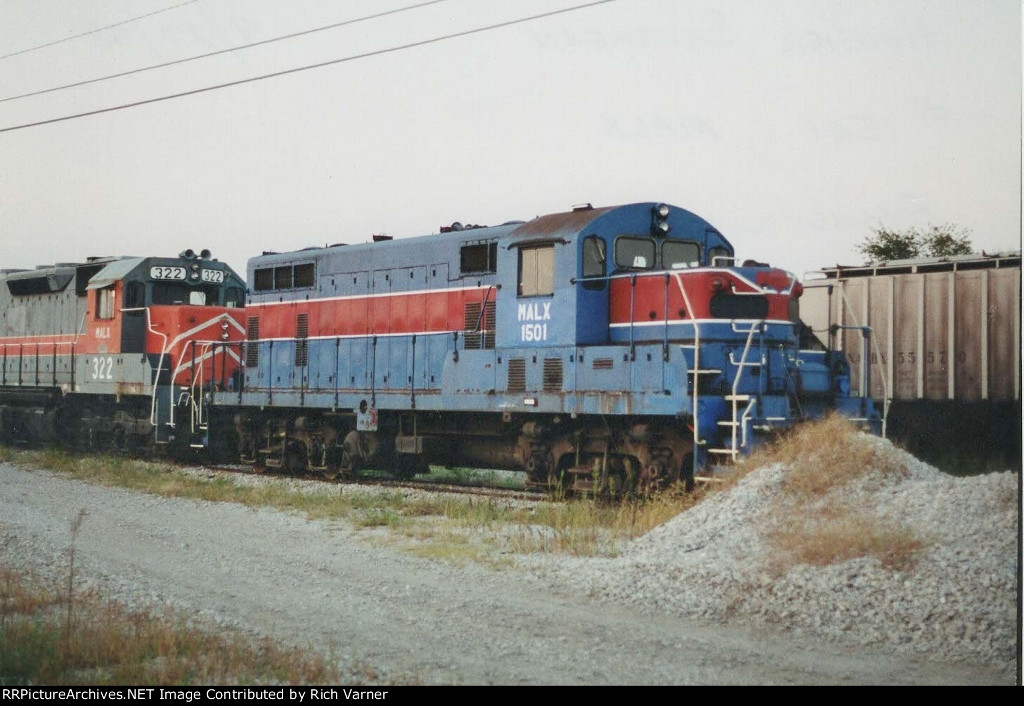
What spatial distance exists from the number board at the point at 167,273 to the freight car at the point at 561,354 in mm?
4185

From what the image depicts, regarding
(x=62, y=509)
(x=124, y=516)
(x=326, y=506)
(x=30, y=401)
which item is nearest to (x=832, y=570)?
(x=326, y=506)

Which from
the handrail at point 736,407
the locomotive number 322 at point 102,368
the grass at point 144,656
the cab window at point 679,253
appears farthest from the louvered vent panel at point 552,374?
the locomotive number 322 at point 102,368

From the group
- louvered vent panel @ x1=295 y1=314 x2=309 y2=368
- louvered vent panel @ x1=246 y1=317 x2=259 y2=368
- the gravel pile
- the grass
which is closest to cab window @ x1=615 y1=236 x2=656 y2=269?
the gravel pile

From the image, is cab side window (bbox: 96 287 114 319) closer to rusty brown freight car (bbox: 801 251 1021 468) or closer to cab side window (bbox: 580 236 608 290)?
cab side window (bbox: 580 236 608 290)

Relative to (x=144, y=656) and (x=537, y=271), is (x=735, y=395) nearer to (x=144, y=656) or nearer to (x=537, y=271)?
(x=537, y=271)

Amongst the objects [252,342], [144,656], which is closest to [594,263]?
[252,342]

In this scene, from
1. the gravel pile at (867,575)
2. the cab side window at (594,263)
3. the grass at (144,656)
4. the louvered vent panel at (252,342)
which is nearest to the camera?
the grass at (144,656)

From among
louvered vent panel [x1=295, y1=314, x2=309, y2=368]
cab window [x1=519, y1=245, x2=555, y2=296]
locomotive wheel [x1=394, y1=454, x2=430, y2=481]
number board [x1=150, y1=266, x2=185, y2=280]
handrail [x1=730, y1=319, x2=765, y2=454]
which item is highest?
number board [x1=150, y1=266, x2=185, y2=280]

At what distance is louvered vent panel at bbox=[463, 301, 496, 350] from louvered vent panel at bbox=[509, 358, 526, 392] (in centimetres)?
56

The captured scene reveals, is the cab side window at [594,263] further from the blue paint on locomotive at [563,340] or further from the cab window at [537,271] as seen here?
the cab window at [537,271]

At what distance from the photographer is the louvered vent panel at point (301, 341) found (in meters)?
16.1

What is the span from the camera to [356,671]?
18.9 feet

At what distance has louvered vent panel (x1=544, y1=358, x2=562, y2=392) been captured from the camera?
12.2 metres

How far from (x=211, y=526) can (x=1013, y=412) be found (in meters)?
8.49
